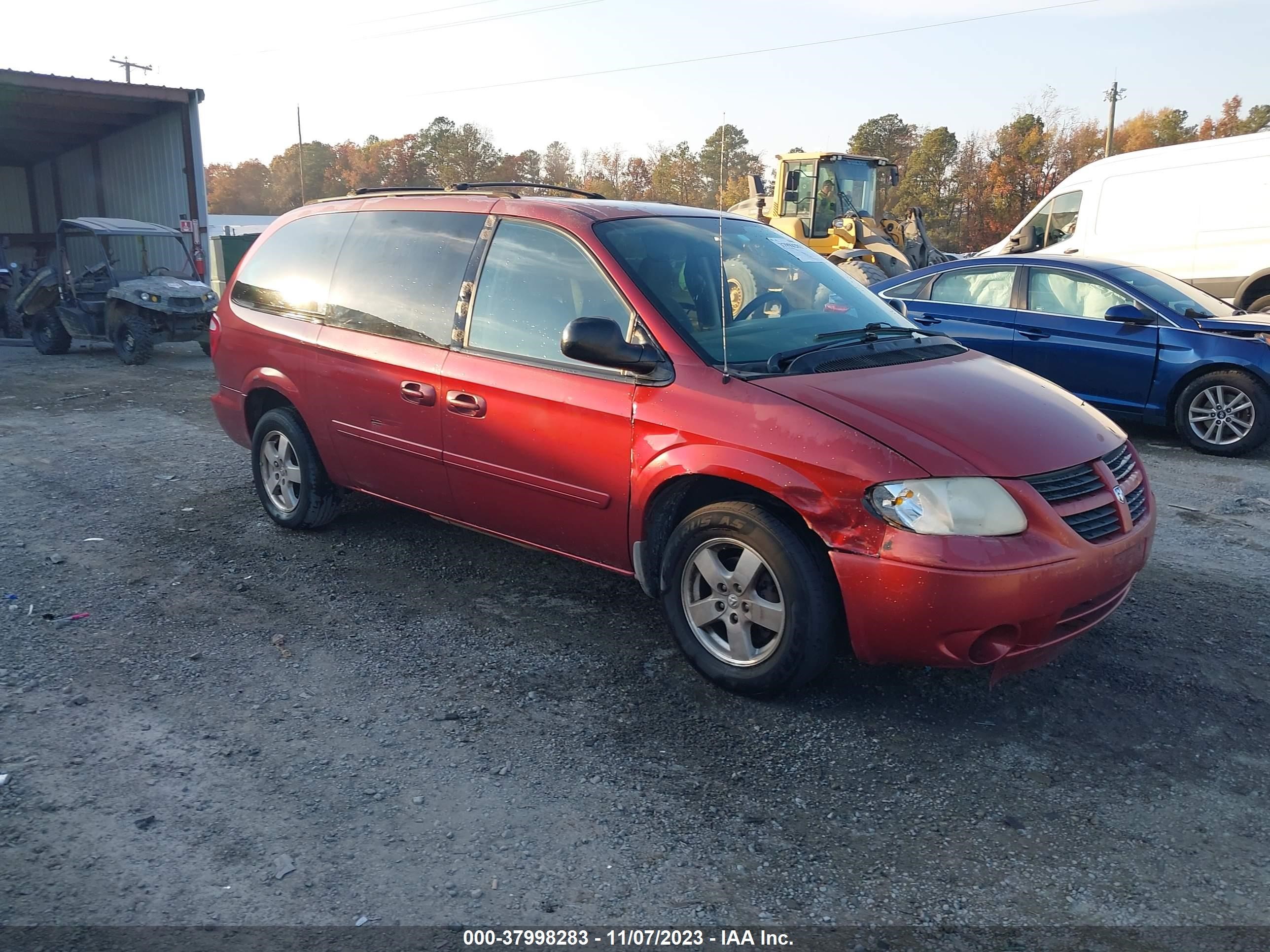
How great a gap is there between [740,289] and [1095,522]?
1.72 meters

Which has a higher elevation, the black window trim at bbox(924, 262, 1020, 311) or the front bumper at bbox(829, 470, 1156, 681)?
the black window trim at bbox(924, 262, 1020, 311)

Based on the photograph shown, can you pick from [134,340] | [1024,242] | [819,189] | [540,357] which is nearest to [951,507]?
[540,357]

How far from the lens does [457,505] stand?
455cm

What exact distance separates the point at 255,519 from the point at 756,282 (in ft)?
11.5

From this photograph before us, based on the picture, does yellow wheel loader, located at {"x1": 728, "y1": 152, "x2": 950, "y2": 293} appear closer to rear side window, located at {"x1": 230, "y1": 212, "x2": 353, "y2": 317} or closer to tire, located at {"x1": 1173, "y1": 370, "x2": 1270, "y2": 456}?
tire, located at {"x1": 1173, "y1": 370, "x2": 1270, "y2": 456}

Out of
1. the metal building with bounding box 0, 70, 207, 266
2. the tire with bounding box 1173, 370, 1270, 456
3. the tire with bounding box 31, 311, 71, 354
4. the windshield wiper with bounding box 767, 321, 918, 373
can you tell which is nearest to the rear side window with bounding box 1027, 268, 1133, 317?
the tire with bounding box 1173, 370, 1270, 456

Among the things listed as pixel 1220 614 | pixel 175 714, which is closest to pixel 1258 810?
pixel 1220 614

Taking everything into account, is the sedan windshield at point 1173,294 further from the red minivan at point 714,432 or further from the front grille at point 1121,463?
the front grille at point 1121,463

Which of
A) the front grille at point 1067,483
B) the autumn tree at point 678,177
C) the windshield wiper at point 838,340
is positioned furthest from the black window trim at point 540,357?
the autumn tree at point 678,177

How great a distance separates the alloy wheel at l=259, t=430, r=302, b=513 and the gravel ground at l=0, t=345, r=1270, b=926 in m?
0.52

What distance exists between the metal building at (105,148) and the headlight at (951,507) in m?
18.0

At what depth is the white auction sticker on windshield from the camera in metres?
4.70

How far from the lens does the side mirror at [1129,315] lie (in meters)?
7.62

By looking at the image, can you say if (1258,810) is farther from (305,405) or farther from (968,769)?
(305,405)
